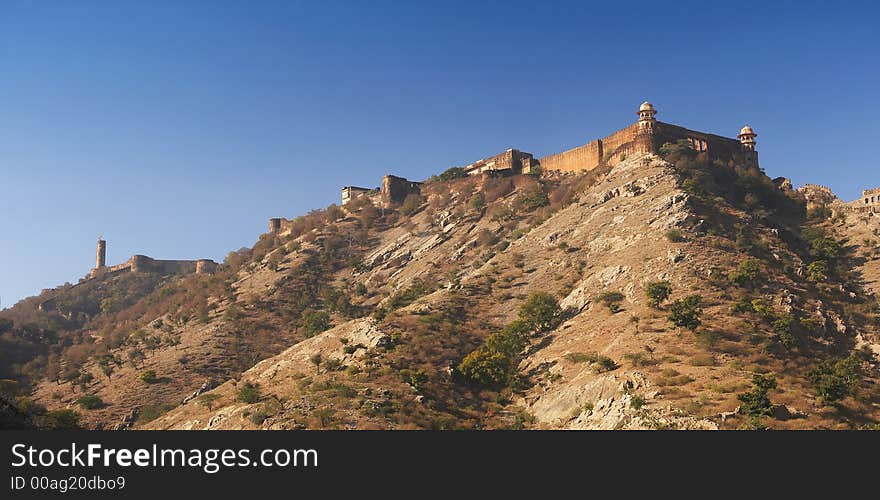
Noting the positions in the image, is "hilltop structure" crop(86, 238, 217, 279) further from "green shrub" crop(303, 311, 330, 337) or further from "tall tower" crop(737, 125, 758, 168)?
"tall tower" crop(737, 125, 758, 168)

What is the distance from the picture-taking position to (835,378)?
3247cm

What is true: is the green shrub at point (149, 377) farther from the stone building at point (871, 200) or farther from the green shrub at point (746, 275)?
the stone building at point (871, 200)

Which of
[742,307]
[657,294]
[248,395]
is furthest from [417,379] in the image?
[742,307]

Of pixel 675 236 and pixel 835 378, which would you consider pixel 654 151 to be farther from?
pixel 835 378

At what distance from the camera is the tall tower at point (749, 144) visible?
69.5 metres

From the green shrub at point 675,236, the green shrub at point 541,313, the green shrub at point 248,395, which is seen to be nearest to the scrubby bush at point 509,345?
the green shrub at point 541,313

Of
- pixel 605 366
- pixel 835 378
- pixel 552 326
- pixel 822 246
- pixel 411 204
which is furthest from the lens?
pixel 411 204

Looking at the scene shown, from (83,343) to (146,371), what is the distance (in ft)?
87.7

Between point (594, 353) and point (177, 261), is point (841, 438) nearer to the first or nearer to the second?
point (594, 353)

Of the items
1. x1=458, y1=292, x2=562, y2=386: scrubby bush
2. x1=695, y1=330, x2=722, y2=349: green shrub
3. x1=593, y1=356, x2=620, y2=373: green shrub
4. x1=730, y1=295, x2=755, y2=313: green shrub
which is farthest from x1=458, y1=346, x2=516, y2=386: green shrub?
x1=730, y1=295, x2=755, y2=313: green shrub

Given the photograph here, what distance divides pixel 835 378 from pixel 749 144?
42288mm

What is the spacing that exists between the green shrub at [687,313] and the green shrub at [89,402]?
3669 cm

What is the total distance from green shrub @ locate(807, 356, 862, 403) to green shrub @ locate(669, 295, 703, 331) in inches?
233

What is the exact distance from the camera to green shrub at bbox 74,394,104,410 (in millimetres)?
49688
